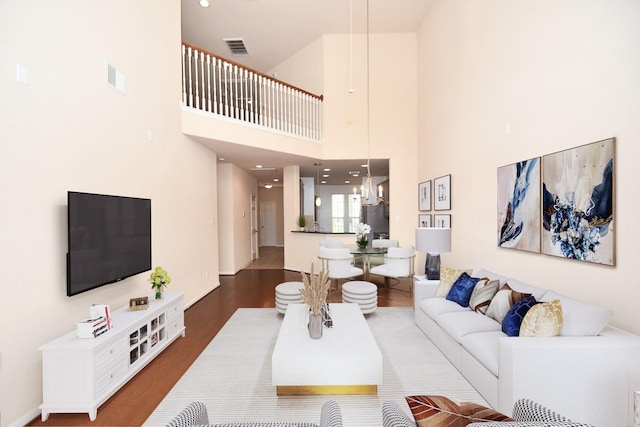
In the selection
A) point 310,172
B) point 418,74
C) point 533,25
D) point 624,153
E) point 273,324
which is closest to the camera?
point 624,153

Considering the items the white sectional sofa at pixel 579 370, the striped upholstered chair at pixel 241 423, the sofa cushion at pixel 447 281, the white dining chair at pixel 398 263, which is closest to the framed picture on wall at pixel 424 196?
the white dining chair at pixel 398 263

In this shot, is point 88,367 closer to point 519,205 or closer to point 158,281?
point 158,281

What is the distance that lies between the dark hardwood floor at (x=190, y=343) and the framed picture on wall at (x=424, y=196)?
1613 mm

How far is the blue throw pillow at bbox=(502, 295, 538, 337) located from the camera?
7.81 ft

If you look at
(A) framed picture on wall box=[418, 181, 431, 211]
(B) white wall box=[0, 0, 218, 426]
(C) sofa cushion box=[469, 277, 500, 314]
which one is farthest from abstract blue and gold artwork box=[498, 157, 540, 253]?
(B) white wall box=[0, 0, 218, 426]

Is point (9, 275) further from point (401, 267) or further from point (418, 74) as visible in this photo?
point (418, 74)

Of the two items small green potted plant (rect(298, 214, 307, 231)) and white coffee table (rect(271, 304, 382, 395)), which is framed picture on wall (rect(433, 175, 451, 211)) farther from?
small green potted plant (rect(298, 214, 307, 231))

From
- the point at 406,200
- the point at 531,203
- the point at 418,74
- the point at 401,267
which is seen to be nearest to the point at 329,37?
the point at 418,74

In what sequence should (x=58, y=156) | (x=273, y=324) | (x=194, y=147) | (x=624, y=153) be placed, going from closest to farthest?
1. (x=624, y=153)
2. (x=58, y=156)
3. (x=273, y=324)
4. (x=194, y=147)

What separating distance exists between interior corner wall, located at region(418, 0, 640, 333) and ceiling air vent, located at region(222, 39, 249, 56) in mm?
4204

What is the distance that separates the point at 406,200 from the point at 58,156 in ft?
19.2

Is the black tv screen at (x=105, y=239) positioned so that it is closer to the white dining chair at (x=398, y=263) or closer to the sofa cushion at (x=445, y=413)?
the sofa cushion at (x=445, y=413)

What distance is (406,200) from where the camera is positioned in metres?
6.65

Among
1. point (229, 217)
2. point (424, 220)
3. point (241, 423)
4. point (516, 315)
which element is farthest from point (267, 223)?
point (241, 423)
